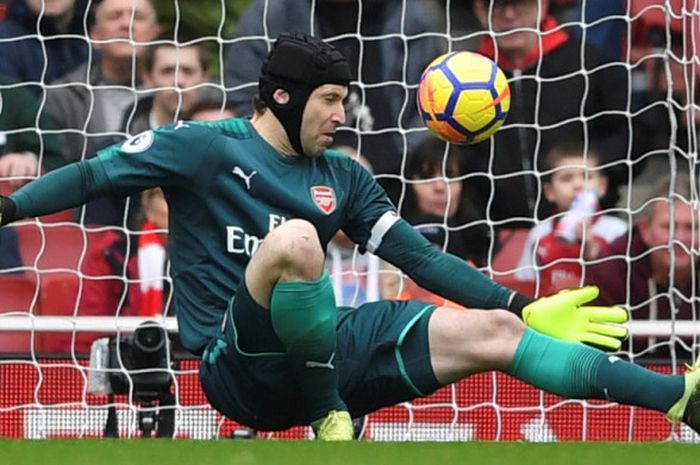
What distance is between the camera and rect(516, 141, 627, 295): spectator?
7.36 metres

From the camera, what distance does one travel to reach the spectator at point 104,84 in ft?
24.3

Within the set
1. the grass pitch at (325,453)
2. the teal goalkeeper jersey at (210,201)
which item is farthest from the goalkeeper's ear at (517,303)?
the grass pitch at (325,453)

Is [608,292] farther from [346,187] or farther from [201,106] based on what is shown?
[346,187]

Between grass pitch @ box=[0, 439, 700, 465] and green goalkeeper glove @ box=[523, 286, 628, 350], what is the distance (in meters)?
0.82

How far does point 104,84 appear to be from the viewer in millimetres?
7465

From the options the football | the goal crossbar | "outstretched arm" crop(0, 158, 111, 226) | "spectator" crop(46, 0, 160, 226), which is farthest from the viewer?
"spectator" crop(46, 0, 160, 226)

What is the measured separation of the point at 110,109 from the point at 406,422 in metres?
1.83

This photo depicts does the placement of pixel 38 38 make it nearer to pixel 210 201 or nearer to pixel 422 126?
pixel 422 126

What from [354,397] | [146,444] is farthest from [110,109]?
[146,444]

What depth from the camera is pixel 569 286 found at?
24.3ft

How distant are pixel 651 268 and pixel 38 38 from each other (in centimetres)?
274

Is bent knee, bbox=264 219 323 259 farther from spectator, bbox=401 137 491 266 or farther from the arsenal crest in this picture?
spectator, bbox=401 137 491 266

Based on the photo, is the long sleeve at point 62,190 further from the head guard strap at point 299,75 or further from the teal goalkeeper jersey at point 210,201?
the head guard strap at point 299,75

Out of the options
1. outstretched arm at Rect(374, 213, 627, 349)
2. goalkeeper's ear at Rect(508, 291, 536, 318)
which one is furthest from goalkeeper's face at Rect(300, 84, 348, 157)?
goalkeeper's ear at Rect(508, 291, 536, 318)
